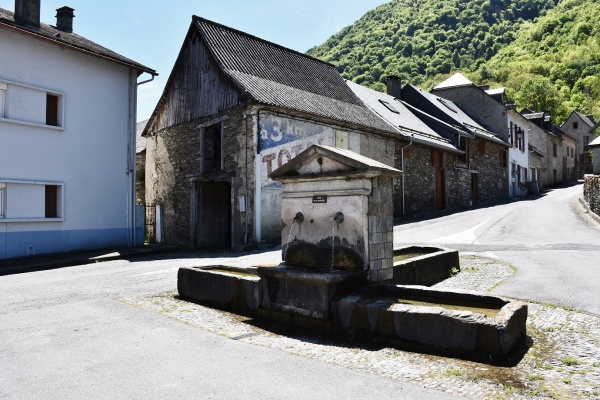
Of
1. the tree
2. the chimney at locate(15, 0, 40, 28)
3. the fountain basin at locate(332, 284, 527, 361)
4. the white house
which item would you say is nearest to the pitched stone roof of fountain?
the fountain basin at locate(332, 284, 527, 361)

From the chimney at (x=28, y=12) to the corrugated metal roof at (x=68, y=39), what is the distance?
0.21 metres

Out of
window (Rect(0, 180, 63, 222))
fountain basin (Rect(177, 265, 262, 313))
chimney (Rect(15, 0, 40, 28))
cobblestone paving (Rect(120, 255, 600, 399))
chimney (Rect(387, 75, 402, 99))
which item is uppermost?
chimney (Rect(387, 75, 402, 99))

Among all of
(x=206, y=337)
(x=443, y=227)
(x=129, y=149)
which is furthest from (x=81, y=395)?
(x=443, y=227)

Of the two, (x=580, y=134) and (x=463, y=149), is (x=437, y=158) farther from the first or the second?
(x=580, y=134)

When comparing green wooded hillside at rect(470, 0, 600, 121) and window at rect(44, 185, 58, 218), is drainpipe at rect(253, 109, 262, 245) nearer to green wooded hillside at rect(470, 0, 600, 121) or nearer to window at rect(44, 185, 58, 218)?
window at rect(44, 185, 58, 218)

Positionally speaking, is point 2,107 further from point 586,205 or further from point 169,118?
point 586,205

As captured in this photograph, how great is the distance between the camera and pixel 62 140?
15.1 m

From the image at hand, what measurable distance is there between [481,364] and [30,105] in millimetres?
14798

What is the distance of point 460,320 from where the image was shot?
4656mm

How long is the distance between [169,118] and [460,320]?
17.9 meters

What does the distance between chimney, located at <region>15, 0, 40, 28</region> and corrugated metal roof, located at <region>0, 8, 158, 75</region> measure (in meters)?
0.21

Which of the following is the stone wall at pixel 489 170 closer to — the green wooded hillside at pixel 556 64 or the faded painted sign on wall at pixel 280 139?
the faded painted sign on wall at pixel 280 139

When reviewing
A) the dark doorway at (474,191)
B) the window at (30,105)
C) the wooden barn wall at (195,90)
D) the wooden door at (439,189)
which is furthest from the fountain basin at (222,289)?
the dark doorway at (474,191)

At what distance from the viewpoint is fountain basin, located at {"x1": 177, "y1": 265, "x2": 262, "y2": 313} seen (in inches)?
265
